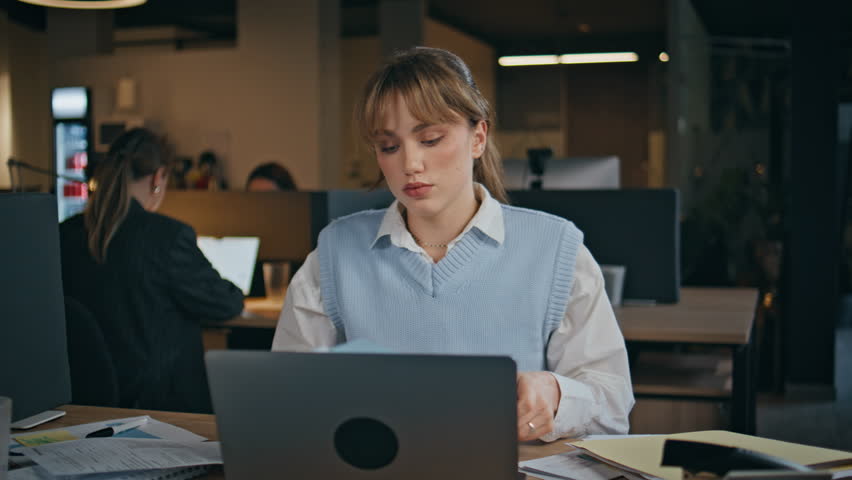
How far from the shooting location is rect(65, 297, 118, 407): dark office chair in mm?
2277

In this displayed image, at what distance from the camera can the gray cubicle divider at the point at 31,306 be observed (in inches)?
45.7

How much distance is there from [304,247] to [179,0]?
5.81m

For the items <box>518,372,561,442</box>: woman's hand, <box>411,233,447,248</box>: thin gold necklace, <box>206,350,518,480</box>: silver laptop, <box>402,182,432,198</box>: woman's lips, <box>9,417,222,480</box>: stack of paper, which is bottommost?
<box>9,417,222,480</box>: stack of paper

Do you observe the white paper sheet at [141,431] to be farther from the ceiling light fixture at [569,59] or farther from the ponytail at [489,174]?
the ceiling light fixture at [569,59]

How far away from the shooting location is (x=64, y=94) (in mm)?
8078

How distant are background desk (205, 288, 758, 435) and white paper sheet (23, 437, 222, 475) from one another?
1.76 metres

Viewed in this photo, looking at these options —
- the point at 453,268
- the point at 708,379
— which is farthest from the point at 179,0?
the point at 453,268

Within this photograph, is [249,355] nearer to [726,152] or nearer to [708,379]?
[708,379]

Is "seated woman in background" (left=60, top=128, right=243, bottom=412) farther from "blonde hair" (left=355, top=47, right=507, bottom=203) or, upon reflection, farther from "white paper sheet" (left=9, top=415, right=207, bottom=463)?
"blonde hair" (left=355, top=47, right=507, bottom=203)

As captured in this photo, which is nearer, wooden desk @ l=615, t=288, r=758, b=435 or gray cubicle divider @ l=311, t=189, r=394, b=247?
wooden desk @ l=615, t=288, r=758, b=435

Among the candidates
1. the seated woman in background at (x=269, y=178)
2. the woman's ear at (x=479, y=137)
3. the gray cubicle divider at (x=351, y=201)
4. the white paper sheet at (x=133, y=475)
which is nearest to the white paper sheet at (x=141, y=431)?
the white paper sheet at (x=133, y=475)

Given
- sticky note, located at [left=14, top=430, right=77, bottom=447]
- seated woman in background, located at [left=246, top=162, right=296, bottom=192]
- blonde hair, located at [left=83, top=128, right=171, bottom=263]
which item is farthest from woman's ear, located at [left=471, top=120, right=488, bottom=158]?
Answer: seated woman in background, located at [left=246, top=162, right=296, bottom=192]

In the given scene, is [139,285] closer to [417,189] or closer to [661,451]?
[417,189]

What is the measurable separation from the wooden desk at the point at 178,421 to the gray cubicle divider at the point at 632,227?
1.89 meters
